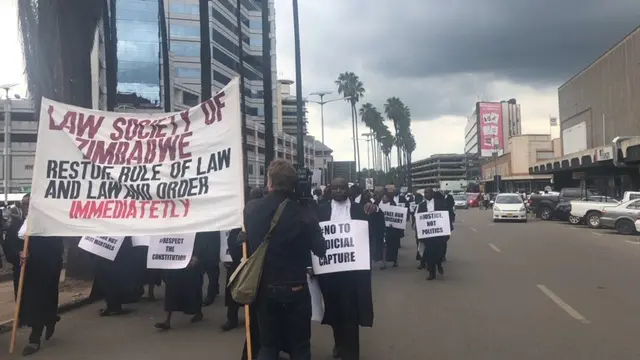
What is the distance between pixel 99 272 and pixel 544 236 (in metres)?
17.5

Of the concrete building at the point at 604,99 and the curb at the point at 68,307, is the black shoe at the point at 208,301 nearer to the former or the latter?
the curb at the point at 68,307

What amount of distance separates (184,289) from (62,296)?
11.4 feet

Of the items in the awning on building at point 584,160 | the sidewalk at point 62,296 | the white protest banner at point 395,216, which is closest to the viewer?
the sidewalk at point 62,296

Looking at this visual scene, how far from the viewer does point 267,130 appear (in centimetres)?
1836

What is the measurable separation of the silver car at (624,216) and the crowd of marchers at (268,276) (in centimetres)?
1370

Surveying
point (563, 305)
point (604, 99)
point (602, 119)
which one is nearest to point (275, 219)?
point (563, 305)

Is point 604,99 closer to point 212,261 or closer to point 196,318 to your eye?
point 212,261

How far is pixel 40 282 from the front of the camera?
672 cm

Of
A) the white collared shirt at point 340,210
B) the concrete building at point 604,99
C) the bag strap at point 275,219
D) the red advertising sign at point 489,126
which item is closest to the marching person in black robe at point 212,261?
the white collared shirt at point 340,210

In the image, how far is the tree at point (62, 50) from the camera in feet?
35.4

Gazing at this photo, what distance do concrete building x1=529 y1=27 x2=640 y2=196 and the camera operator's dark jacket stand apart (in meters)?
33.9

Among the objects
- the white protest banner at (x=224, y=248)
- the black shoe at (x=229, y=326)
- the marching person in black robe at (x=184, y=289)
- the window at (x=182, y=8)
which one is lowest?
the black shoe at (x=229, y=326)

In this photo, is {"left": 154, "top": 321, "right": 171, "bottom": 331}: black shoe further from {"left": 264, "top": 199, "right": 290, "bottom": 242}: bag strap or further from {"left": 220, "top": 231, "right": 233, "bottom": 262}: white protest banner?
{"left": 264, "top": 199, "right": 290, "bottom": 242}: bag strap

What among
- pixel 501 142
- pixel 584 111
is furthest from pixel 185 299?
pixel 501 142
